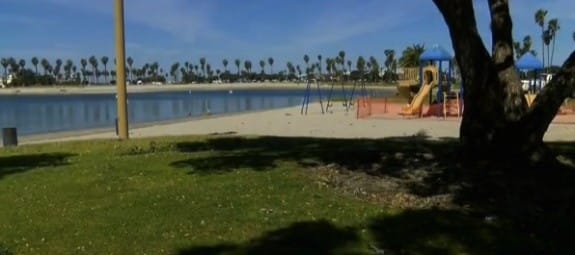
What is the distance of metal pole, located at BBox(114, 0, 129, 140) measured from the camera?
57.8ft

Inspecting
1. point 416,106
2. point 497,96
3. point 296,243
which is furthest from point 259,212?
point 416,106

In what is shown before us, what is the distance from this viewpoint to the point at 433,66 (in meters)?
35.6

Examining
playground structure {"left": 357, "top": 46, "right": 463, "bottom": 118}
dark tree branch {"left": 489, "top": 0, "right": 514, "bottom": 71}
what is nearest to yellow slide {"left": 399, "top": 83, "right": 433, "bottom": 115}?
playground structure {"left": 357, "top": 46, "right": 463, "bottom": 118}

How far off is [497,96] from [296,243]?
156 inches

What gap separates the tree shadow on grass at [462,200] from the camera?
5.99m

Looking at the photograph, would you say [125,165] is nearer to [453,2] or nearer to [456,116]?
[453,2]

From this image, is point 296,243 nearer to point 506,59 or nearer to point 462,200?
point 462,200

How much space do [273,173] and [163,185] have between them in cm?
134

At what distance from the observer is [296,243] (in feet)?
19.4

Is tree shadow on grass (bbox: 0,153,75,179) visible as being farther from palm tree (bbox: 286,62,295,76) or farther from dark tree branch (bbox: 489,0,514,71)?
palm tree (bbox: 286,62,295,76)

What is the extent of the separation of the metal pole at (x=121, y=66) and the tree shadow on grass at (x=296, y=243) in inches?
476

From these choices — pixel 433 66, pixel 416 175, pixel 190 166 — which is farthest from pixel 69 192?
pixel 433 66

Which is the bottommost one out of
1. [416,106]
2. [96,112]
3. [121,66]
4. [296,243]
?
[96,112]

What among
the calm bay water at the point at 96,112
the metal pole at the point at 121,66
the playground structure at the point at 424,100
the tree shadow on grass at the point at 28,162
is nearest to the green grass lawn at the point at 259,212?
the tree shadow on grass at the point at 28,162
